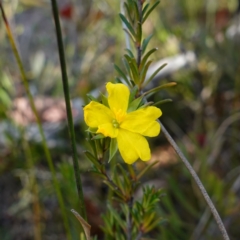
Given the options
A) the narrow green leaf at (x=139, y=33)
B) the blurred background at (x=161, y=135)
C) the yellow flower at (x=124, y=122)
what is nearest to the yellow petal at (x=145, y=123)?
the yellow flower at (x=124, y=122)

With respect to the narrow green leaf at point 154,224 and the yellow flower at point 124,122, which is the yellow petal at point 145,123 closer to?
the yellow flower at point 124,122

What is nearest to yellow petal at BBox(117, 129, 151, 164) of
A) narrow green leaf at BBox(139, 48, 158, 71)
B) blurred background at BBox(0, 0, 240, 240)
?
narrow green leaf at BBox(139, 48, 158, 71)

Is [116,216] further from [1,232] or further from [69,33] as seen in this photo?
[69,33]

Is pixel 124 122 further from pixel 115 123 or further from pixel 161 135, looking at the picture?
pixel 161 135

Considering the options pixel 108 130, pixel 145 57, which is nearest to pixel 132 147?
pixel 108 130

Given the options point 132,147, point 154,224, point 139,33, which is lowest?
point 154,224
